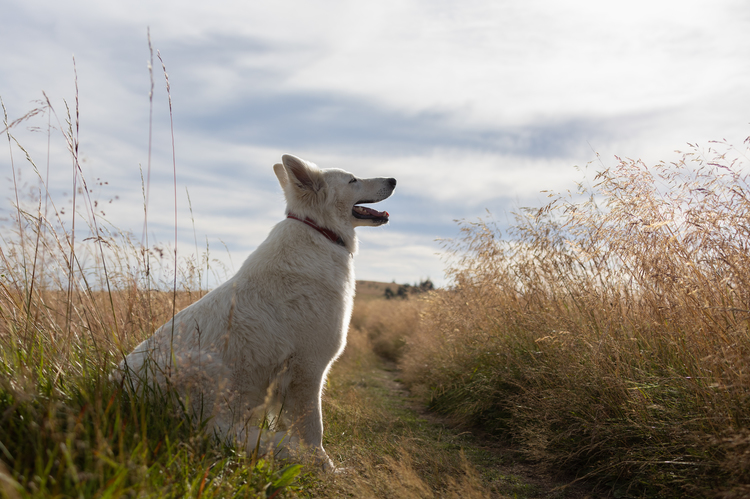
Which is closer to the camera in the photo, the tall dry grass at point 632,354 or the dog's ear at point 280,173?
the tall dry grass at point 632,354

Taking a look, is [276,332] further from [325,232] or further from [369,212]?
[369,212]

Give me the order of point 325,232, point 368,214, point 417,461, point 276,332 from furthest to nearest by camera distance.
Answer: point 368,214
point 325,232
point 417,461
point 276,332

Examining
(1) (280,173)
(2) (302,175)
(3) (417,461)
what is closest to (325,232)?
(2) (302,175)

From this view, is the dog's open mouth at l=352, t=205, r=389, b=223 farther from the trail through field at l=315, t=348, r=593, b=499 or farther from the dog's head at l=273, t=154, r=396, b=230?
the trail through field at l=315, t=348, r=593, b=499

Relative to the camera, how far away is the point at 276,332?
120 inches

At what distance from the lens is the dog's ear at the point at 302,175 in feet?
12.0

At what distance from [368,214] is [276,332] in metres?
1.70

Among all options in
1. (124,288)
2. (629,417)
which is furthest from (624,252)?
(124,288)

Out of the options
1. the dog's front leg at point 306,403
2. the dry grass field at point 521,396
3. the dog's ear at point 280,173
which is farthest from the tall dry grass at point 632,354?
the dog's ear at point 280,173

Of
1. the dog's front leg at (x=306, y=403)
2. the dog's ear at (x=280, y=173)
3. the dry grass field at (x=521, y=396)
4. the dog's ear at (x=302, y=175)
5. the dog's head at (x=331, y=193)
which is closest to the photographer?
the dry grass field at (x=521, y=396)

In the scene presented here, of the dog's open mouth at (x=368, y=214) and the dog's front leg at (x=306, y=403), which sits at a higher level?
the dog's open mouth at (x=368, y=214)

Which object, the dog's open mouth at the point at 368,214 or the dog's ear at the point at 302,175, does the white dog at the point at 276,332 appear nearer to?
the dog's ear at the point at 302,175

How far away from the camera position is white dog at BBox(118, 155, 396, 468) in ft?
8.67

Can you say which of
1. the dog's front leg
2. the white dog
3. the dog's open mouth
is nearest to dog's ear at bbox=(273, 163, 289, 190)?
the white dog
